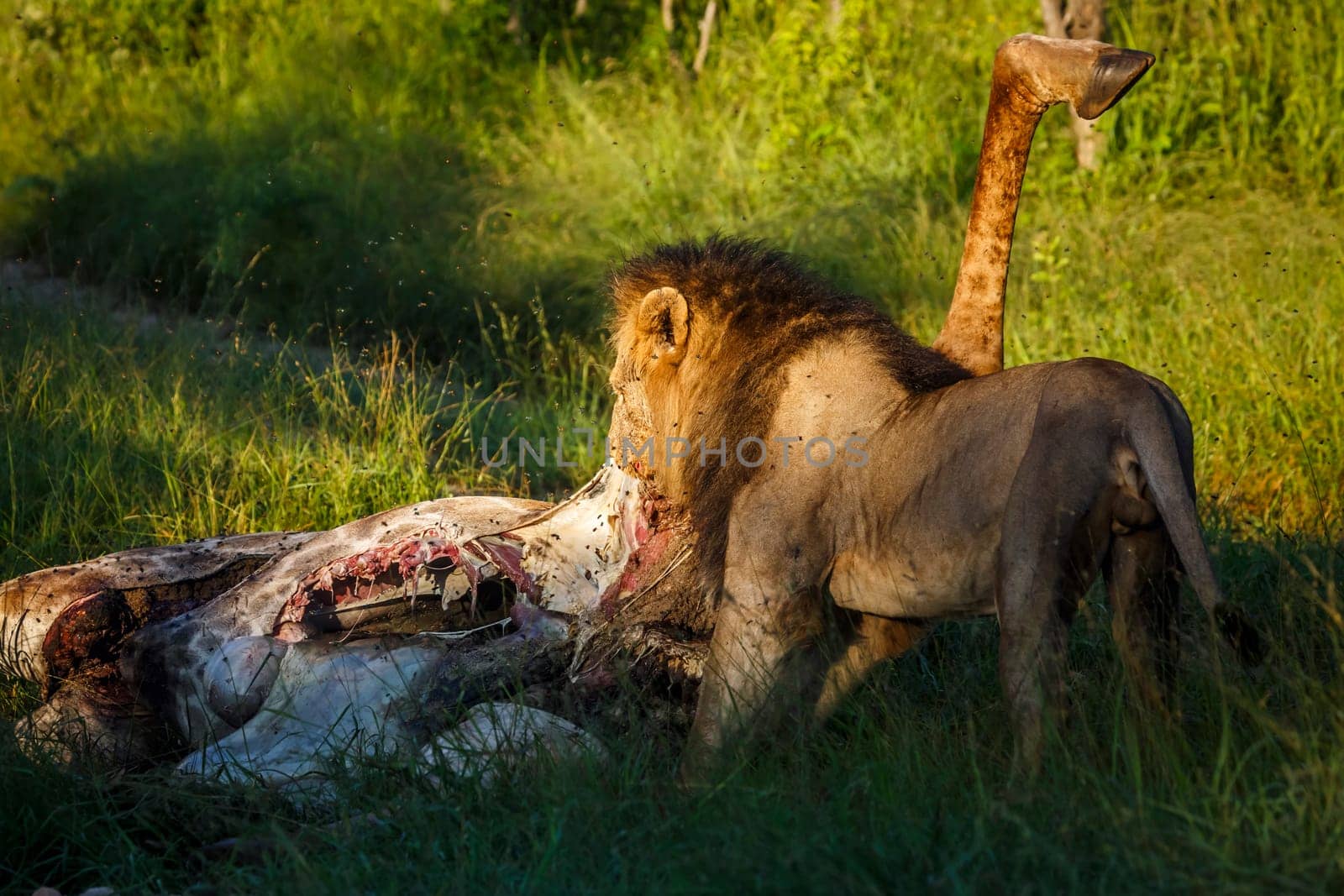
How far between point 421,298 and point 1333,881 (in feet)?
21.4

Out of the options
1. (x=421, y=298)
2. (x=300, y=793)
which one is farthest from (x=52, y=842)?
(x=421, y=298)

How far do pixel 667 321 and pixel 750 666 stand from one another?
0.87 metres

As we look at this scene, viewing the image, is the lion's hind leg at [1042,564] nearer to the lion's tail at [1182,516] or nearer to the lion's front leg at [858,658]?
the lion's tail at [1182,516]

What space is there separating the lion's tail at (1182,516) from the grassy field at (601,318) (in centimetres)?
28

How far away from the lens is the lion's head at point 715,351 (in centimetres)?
336

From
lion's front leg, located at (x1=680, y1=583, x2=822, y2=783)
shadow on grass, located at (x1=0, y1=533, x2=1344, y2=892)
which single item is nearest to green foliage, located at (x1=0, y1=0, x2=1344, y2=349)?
shadow on grass, located at (x1=0, y1=533, x2=1344, y2=892)

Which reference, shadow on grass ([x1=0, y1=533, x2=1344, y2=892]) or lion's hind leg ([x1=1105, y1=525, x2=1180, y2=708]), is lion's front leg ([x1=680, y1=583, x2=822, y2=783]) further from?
lion's hind leg ([x1=1105, y1=525, x2=1180, y2=708])

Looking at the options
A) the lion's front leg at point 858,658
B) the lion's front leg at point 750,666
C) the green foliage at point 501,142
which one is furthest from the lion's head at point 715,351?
the green foliage at point 501,142

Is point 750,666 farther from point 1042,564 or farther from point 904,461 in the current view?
point 1042,564

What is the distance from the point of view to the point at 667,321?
140 inches

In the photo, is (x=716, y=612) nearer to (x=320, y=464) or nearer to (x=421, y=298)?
(x=320, y=464)

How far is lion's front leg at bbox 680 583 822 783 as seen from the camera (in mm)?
3180

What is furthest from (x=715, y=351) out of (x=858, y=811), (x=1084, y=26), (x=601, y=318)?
(x=1084, y=26)

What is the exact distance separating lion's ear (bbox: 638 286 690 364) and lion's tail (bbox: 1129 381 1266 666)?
120cm
